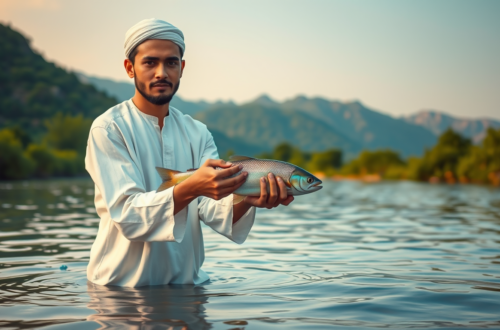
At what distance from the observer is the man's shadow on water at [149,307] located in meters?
3.88

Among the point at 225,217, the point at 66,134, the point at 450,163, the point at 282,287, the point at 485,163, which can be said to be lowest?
the point at 282,287

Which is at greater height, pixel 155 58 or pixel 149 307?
pixel 155 58

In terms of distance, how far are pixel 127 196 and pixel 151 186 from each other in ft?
1.76

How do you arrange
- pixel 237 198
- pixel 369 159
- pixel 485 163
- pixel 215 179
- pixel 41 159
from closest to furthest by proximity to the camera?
pixel 215 179, pixel 237 198, pixel 41 159, pixel 485 163, pixel 369 159

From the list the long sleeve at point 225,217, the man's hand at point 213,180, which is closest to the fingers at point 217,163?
the man's hand at point 213,180

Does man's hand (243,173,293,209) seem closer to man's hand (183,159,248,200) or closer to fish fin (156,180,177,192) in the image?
man's hand (183,159,248,200)

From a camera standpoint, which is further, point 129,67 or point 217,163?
point 129,67

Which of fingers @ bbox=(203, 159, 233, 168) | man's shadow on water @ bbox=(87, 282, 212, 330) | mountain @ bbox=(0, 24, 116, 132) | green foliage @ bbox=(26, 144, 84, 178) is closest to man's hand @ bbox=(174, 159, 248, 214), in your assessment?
fingers @ bbox=(203, 159, 233, 168)

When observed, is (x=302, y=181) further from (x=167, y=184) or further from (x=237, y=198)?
(x=167, y=184)

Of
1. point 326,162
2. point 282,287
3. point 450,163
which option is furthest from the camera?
point 326,162

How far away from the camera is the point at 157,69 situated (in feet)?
14.7

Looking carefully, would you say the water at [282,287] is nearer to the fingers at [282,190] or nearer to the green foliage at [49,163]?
the fingers at [282,190]

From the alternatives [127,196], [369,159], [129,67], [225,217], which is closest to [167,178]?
[127,196]

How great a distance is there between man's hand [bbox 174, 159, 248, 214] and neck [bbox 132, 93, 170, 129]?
114cm
